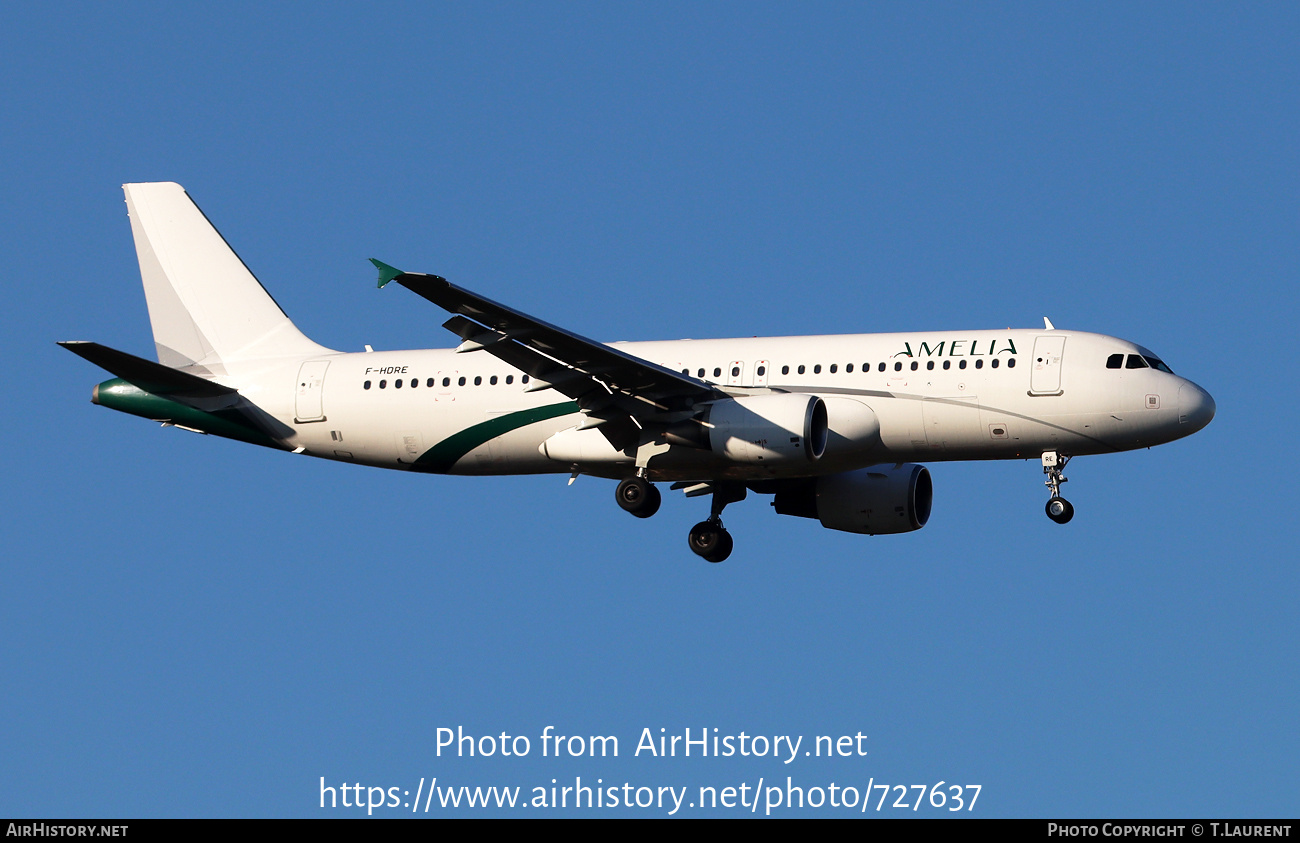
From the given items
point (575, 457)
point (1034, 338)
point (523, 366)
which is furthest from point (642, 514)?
point (1034, 338)

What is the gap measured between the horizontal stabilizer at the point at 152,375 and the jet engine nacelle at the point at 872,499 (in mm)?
A: 15340

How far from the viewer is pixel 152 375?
146 feet

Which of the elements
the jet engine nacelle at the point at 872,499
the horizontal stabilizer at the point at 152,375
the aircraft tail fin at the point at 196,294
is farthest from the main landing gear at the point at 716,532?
the horizontal stabilizer at the point at 152,375

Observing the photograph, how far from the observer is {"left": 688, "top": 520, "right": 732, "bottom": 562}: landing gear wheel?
45.6 m

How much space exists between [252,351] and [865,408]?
55.0 feet

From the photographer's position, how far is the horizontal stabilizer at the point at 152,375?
1654 inches

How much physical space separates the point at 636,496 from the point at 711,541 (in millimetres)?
3485

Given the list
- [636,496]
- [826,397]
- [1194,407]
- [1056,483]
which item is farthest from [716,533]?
[1194,407]

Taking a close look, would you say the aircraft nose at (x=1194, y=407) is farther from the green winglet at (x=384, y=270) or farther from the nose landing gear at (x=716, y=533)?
the green winglet at (x=384, y=270)

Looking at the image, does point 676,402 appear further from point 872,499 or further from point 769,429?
point 872,499

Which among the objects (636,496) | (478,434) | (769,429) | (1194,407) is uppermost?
(1194,407)

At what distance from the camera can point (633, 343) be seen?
147ft

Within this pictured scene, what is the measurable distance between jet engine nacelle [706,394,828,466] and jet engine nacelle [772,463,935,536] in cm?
588
